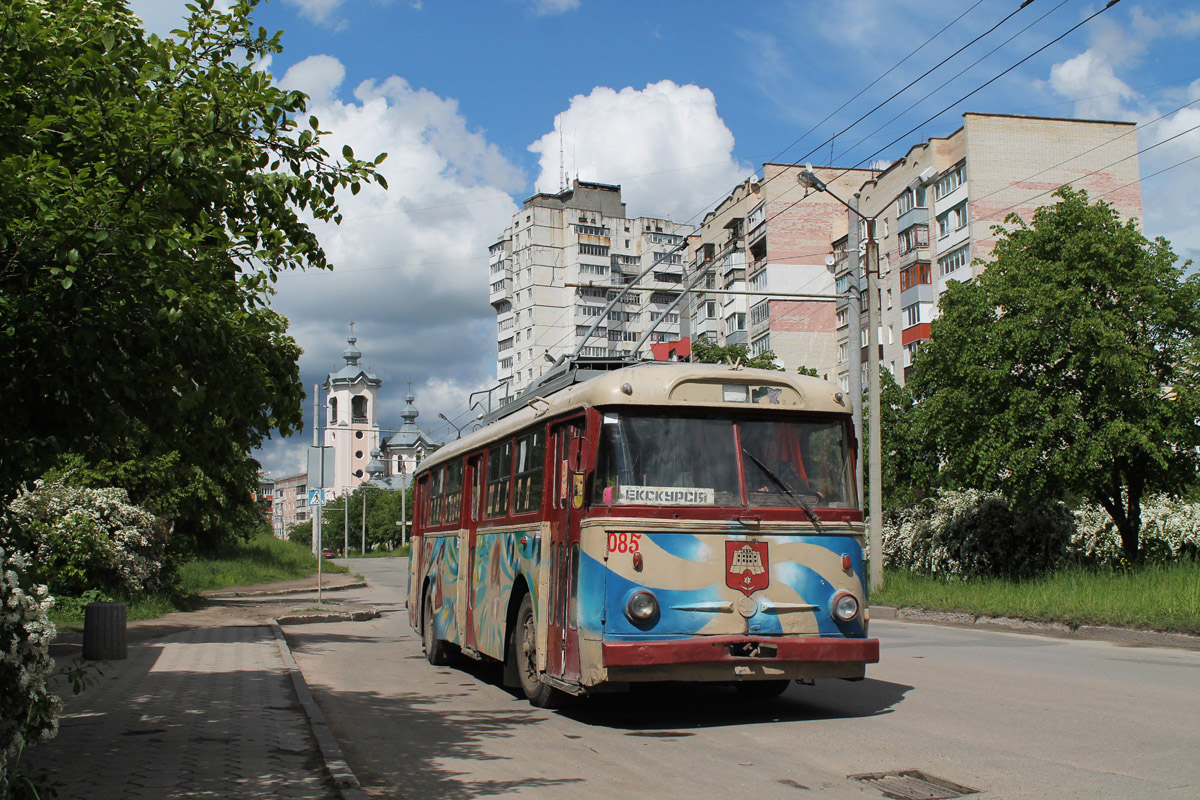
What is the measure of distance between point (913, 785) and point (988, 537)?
19828mm

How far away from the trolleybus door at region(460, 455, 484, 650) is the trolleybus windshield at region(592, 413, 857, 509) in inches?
150

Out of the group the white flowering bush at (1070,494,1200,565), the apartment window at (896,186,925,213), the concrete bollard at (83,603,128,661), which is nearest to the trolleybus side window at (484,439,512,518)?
the concrete bollard at (83,603,128,661)

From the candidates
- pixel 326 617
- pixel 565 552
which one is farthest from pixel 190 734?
pixel 326 617

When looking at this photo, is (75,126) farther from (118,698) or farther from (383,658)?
(383,658)

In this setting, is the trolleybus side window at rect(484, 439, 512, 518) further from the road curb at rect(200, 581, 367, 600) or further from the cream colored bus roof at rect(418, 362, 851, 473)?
the road curb at rect(200, 581, 367, 600)

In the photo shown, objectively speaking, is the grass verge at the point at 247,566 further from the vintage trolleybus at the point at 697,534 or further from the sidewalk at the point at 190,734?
the vintage trolleybus at the point at 697,534

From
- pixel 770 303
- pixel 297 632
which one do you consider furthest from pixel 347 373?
pixel 297 632

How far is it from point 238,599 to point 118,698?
21560 mm

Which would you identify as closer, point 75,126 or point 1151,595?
point 75,126

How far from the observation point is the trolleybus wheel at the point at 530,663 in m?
9.66

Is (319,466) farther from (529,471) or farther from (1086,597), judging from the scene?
(1086,597)

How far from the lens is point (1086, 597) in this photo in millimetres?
17219

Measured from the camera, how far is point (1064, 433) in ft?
69.8

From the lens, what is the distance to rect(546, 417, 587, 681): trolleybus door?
8586mm
